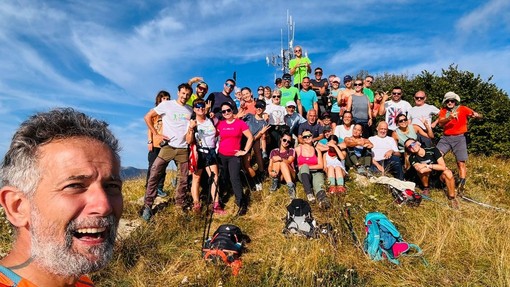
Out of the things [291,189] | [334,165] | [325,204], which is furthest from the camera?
[334,165]

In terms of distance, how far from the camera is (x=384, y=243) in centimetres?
506

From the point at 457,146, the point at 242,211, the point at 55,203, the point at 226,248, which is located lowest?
the point at 226,248

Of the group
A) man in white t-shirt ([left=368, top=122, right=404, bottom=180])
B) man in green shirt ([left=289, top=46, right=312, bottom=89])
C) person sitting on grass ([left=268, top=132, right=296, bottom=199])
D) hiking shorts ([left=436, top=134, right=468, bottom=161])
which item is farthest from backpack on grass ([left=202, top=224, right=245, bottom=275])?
man in green shirt ([left=289, top=46, right=312, bottom=89])

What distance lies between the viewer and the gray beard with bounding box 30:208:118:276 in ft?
3.97

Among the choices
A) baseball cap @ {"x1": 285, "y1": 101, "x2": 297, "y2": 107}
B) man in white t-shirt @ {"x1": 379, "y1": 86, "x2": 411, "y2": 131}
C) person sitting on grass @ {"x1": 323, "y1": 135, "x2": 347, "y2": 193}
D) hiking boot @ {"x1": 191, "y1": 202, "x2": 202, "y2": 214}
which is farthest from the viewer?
man in white t-shirt @ {"x1": 379, "y1": 86, "x2": 411, "y2": 131}

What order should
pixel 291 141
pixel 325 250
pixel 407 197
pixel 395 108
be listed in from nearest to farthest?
pixel 325 250, pixel 407 197, pixel 291 141, pixel 395 108

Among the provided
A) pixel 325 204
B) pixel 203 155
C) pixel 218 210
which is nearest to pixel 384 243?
pixel 325 204

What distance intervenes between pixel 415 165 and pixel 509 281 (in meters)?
3.88

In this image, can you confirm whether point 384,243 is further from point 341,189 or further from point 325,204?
point 341,189

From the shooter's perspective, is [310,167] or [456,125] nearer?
[310,167]

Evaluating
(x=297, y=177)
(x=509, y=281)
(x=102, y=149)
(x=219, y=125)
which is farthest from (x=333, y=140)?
(x=102, y=149)

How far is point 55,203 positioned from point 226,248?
13.1 feet

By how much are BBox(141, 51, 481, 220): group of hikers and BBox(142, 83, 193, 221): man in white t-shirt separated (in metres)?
0.02

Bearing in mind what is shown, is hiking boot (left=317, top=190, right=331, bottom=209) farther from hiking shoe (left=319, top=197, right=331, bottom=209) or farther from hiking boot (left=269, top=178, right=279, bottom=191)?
hiking boot (left=269, top=178, right=279, bottom=191)
